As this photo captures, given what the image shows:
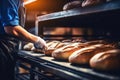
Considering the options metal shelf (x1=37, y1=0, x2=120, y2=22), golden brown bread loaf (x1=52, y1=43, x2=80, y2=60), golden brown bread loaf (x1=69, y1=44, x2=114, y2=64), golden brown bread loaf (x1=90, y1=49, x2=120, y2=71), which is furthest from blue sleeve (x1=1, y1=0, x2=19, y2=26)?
golden brown bread loaf (x1=90, y1=49, x2=120, y2=71)

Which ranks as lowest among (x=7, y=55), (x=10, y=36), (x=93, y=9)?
(x=7, y=55)

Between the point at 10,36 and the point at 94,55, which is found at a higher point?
the point at 10,36

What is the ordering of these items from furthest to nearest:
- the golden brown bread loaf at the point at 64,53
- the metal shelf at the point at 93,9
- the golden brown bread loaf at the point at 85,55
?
the golden brown bread loaf at the point at 64,53
the golden brown bread loaf at the point at 85,55
the metal shelf at the point at 93,9

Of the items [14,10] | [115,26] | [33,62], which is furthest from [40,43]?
[115,26]

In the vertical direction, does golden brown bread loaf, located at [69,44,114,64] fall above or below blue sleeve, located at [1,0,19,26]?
below

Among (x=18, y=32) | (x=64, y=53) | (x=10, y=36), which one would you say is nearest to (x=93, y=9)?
(x=64, y=53)

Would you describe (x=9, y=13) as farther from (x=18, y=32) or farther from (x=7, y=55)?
(x=7, y=55)

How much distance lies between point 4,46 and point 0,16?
1.09 ft

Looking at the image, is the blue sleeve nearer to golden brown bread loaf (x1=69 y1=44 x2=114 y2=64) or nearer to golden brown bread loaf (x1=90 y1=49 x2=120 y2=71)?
golden brown bread loaf (x1=69 y1=44 x2=114 y2=64)

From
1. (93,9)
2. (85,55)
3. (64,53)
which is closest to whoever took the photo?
(93,9)

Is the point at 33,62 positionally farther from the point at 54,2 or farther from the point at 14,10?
the point at 54,2

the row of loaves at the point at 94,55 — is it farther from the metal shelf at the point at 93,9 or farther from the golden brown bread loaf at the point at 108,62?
the metal shelf at the point at 93,9

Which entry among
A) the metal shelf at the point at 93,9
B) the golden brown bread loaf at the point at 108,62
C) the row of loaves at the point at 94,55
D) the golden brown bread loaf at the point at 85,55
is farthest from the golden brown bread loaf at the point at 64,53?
the golden brown bread loaf at the point at 108,62

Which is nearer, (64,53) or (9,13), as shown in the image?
(64,53)
